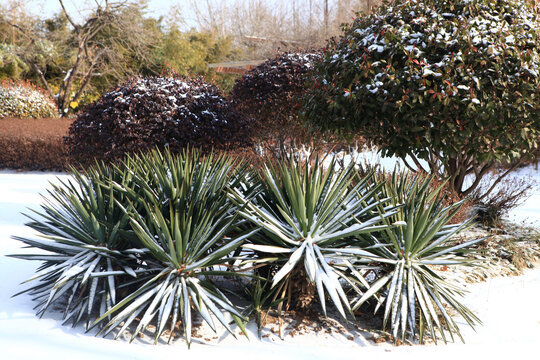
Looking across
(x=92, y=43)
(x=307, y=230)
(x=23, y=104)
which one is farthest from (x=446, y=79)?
(x=92, y=43)

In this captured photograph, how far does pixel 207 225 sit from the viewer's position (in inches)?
130

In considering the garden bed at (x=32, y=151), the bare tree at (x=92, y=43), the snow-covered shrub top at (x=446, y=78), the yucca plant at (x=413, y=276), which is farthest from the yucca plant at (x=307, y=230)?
the bare tree at (x=92, y=43)

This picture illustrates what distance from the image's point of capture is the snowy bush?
16.0ft

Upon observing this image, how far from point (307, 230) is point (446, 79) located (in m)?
2.57

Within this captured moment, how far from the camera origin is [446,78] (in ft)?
16.0

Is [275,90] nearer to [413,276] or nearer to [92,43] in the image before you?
[413,276]

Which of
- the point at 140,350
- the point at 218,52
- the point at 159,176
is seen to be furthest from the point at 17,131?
Answer: the point at 218,52

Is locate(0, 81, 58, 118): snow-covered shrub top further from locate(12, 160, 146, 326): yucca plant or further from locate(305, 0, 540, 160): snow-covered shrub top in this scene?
locate(12, 160, 146, 326): yucca plant

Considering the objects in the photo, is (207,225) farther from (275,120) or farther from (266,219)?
(275,120)

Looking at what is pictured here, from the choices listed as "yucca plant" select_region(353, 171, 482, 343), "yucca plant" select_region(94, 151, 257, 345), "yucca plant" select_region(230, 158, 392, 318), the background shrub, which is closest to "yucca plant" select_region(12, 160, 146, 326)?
"yucca plant" select_region(94, 151, 257, 345)

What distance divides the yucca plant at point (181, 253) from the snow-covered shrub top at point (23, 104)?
50.8 feet

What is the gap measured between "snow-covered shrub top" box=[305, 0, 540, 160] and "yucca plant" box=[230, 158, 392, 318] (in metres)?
1.81

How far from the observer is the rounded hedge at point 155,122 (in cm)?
679

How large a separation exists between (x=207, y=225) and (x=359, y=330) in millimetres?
1294
